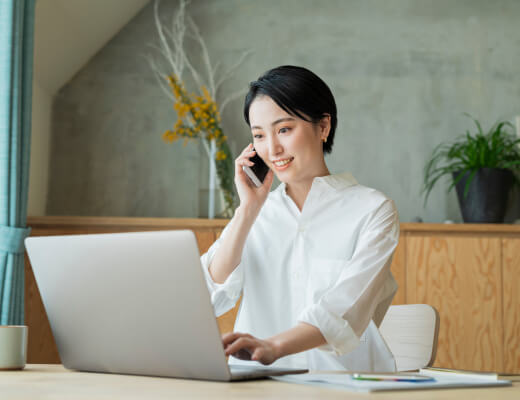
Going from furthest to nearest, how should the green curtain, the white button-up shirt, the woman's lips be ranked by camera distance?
the green curtain → the woman's lips → the white button-up shirt

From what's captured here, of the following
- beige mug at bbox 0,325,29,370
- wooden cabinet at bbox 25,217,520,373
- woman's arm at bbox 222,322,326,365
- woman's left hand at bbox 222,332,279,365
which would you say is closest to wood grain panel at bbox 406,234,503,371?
wooden cabinet at bbox 25,217,520,373

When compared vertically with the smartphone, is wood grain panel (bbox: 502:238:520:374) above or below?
below

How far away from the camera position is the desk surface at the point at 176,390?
33.0 inches

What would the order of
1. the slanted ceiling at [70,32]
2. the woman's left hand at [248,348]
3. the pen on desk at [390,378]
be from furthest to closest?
the slanted ceiling at [70,32] < the woman's left hand at [248,348] < the pen on desk at [390,378]

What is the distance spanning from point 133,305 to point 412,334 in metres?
0.88

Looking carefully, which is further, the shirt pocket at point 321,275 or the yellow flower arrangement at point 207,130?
the yellow flower arrangement at point 207,130

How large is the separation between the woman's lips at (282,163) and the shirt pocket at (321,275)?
9.6 inches

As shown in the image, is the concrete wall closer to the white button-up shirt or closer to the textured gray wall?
the textured gray wall

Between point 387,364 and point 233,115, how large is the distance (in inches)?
85.1

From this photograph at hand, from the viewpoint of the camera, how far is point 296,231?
1654 millimetres

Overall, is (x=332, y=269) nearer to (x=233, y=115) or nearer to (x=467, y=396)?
(x=467, y=396)

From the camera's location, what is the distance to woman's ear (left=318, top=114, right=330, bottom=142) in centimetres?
165

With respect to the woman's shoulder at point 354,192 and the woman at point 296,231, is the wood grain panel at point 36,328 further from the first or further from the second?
the woman's shoulder at point 354,192

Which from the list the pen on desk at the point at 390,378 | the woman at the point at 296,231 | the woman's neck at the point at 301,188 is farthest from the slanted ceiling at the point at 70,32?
the pen on desk at the point at 390,378
